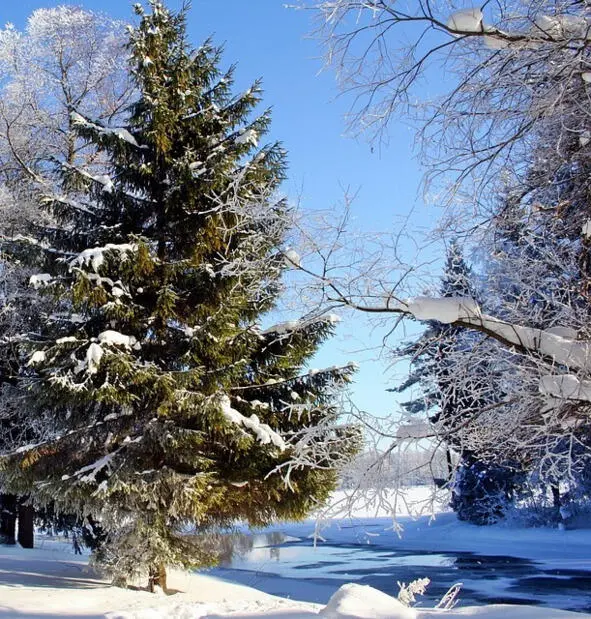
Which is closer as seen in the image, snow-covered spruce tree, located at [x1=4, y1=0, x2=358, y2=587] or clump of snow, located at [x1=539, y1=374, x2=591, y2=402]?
clump of snow, located at [x1=539, y1=374, x2=591, y2=402]

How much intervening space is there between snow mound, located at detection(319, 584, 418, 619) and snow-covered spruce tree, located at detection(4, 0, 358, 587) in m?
2.83

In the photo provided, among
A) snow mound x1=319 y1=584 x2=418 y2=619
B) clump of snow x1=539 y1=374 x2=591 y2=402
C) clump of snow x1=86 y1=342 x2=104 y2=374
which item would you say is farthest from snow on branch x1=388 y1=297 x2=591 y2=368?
clump of snow x1=86 y1=342 x2=104 y2=374

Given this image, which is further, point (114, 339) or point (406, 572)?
point (406, 572)

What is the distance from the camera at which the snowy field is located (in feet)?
17.9

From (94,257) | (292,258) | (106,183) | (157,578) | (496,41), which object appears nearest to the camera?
(496,41)

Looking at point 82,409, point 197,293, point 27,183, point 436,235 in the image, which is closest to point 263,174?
point 197,293

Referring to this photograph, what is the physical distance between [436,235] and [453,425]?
162 cm

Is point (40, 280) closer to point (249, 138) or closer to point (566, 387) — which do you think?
point (249, 138)

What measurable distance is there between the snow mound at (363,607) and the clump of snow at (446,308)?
2.36 meters

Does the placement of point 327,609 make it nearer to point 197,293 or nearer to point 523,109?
point 523,109

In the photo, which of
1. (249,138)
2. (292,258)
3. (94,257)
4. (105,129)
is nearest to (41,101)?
(105,129)

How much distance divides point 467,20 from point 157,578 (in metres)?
8.29

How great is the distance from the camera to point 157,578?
924cm

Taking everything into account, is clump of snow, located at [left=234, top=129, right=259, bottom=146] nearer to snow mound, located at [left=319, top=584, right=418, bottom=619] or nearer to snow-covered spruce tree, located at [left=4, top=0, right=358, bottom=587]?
snow-covered spruce tree, located at [left=4, top=0, right=358, bottom=587]
